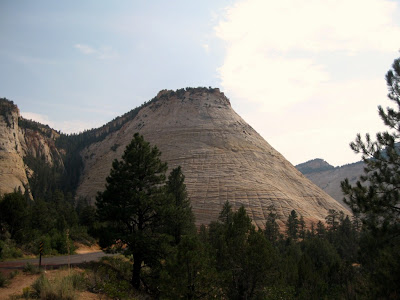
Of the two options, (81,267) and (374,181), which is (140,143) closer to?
(81,267)

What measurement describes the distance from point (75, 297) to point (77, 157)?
116872mm

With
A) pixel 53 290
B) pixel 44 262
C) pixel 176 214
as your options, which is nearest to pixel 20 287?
pixel 53 290

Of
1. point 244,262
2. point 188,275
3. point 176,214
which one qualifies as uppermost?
point 176,214

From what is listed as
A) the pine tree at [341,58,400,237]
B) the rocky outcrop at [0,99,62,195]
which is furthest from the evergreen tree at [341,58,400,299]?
the rocky outcrop at [0,99,62,195]

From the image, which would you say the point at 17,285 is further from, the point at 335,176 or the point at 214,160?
the point at 335,176

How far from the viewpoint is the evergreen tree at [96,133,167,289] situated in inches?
709

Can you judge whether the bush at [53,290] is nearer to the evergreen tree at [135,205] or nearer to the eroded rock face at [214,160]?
the evergreen tree at [135,205]

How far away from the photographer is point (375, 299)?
1032 centimetres

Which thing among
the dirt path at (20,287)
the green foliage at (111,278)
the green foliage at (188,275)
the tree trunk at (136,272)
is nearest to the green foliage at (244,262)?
the green foliage at (188,275)

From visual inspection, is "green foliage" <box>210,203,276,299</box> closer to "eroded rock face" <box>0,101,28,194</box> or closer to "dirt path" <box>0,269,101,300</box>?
"dirt path" <box>0,269,101,300</box>

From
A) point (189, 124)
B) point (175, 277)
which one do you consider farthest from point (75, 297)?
point (189, 124)

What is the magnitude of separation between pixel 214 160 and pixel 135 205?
59990 mm

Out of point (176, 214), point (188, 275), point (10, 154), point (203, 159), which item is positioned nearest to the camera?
point (188, 275)

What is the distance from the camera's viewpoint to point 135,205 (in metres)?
18.3
